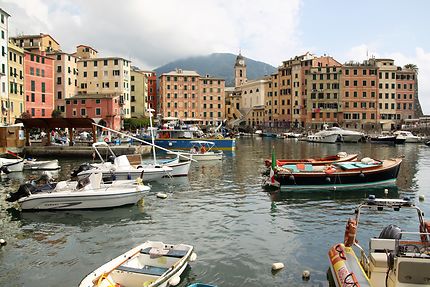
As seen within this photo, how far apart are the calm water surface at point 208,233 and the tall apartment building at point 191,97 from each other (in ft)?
308

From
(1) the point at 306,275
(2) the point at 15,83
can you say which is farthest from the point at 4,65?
(1) the point at 306,275

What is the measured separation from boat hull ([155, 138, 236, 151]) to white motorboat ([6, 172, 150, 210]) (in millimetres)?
37549

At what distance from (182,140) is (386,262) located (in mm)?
51490

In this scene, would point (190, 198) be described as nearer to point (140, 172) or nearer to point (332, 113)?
point (140, 172)

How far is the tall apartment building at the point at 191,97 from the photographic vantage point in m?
121

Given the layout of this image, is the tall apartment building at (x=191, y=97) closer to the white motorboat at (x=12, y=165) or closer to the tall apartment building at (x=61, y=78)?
the tall apartment building at (x=61, y=78)

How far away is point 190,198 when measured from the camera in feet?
84.4

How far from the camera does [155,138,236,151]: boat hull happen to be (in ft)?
197

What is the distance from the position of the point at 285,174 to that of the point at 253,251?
1250 cm

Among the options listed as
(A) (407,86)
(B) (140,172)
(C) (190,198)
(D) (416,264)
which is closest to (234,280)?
(D) (416,264)

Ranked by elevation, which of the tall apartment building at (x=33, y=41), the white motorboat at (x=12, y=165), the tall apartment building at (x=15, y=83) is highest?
the tall apartment building at (x=33, y=41)

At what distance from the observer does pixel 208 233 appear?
17.8 m

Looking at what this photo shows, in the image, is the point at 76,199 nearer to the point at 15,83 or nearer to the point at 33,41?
the point at 15,83

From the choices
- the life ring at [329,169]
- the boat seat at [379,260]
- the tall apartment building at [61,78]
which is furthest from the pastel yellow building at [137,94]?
the boat seat at [379,260]
